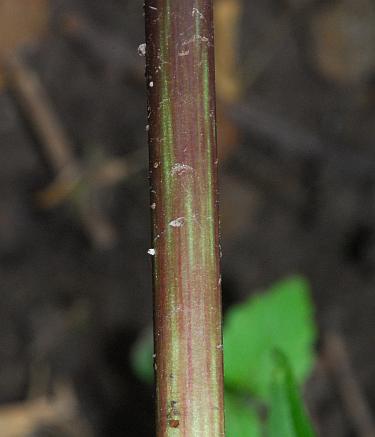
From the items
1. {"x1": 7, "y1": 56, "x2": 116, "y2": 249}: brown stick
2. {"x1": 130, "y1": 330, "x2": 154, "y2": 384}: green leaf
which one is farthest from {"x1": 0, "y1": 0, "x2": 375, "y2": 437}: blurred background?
{"x1": 130, "y1": 330, "x2": 154, "y2": 384}: green leaf

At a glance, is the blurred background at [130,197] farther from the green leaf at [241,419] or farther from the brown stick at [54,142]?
the green leaf at [241,419]

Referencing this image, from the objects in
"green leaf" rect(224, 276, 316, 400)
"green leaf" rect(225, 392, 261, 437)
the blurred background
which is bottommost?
"green leaf" rect(225, 392, 261, 437)

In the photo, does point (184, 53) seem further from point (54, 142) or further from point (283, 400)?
point (54, 142)

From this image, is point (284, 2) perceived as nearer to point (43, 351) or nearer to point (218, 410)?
point (43, 351)

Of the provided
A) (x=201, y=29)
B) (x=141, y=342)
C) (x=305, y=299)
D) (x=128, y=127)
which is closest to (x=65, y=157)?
(x=128, y=127)

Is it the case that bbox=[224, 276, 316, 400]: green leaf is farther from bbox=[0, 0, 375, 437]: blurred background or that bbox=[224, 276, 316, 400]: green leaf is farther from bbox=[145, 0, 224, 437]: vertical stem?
bbox=[145, 0, 224, 437]: vertical stem

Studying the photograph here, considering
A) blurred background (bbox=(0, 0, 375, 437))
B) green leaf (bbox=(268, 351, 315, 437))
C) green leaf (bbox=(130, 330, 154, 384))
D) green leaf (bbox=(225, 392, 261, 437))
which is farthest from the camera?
blurred background (bbox=(0, 0, 375, 437))
